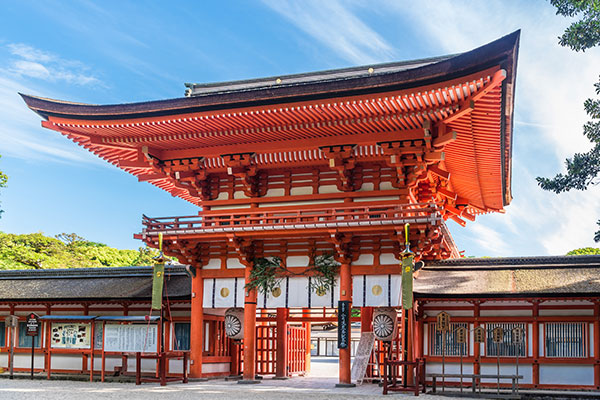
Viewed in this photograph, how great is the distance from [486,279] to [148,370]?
36.8 feet

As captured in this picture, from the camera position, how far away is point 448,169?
21219mm

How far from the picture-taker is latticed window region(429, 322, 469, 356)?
62.1 ft

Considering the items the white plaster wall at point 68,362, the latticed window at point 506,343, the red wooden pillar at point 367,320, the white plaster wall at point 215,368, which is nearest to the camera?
the latticed window at point 506,343

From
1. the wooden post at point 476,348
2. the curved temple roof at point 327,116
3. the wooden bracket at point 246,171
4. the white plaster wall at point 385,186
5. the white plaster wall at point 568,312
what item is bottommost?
the wooden post at point 476,348

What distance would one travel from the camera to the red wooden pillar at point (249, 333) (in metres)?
19.1

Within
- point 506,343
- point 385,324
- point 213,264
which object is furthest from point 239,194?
point 506,343

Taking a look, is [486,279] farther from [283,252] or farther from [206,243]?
[206,243]

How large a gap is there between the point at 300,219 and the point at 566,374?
8.46m

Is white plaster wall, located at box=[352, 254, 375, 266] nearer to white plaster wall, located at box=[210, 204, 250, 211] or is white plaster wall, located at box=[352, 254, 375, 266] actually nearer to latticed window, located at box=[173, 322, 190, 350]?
white plaster wall, located at box=[210, 204, 250, 211]

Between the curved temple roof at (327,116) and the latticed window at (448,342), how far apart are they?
16.2ft

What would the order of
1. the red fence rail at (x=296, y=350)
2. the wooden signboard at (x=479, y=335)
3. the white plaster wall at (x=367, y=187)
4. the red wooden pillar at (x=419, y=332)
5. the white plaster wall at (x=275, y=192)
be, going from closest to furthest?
the wooden signboard at (x=479, y=335) < the white plaster wall at (x=367, y=187) < the red wooden pillar at (x=419, y=332) < the white plaster wall at (x=275, y=192) < the red fence rail at (x=296, y=350)

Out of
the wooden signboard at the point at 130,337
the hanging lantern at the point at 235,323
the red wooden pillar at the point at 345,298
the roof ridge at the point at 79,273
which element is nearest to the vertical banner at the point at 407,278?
the red wooden pillar at the point at 345,298

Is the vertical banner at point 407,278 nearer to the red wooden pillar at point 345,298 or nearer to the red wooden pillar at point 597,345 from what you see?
the red wooden pillar at point 345,298

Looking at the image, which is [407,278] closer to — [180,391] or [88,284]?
[180,391]
